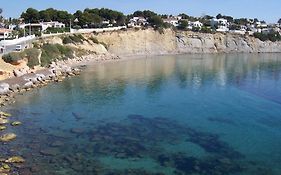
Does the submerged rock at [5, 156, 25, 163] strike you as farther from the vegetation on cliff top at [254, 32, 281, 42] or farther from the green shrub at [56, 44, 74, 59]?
the vegetation on cliff top at [254, 32, 281, 42]

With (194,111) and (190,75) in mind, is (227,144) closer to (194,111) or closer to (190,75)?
(194,111)

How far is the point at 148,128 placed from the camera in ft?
95.2

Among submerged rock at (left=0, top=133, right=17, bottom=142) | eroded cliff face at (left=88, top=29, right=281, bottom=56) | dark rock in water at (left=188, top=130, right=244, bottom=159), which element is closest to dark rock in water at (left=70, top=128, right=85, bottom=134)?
submerged rock at (left=0, top=133, right=17, bottom=142)

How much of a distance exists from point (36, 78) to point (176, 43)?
62808 mm

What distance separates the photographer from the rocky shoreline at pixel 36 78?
38.6 meters

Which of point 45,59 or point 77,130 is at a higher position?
point 45,59

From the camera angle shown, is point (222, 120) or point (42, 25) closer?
point (222, 120)

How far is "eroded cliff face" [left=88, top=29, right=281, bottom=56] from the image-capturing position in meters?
87.8

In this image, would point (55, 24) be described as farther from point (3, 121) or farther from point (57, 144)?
point (57, 144)

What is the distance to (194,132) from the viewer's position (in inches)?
1109

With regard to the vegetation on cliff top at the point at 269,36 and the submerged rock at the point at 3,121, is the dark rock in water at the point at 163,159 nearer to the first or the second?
the submerged rock at the point at 3,121

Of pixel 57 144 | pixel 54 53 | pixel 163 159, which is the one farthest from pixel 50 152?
pixel 54 53

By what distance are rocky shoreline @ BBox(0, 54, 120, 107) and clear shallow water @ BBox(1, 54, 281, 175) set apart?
Answer: 1.39m

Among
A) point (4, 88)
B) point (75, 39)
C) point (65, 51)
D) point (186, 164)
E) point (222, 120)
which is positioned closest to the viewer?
point (186, 164)
